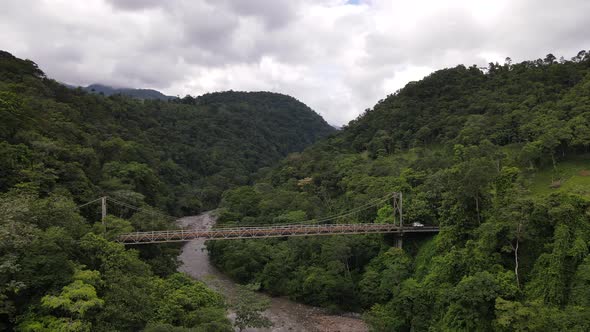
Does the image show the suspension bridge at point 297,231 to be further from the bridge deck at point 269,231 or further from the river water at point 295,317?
the river water at point 295,317

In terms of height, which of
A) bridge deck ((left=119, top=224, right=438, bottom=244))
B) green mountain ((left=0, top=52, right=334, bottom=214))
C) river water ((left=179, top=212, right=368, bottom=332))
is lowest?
river water ((left=179, top=212, right=368, bottom=332))

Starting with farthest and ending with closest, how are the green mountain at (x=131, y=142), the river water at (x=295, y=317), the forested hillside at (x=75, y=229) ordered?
the green mountain at (x=131, y=142) → the river water at (x=295, y=317) → the forested hillside at (x=75, y=229)

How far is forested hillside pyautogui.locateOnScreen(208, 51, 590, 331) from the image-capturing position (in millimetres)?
16797

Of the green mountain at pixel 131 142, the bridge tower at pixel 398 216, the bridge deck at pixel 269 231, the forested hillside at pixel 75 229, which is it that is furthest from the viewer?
the bridge tower at pixel 398 216

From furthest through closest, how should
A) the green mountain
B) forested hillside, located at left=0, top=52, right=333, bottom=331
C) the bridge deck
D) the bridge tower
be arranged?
the bridge tower → the bridge deck → the green mountain → forested hillside, located at left=0, top=52, right=333, bottom=331

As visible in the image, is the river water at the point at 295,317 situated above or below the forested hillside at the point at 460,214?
below

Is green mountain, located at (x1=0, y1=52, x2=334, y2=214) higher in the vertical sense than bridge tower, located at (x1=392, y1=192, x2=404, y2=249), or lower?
higher

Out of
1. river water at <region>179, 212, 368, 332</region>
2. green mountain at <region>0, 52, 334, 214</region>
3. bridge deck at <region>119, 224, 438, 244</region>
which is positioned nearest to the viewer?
river water at <region>179, 212, 368, 332</region>

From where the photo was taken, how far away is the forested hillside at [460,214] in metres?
16.8

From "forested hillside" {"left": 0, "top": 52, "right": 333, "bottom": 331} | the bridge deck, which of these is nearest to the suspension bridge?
the bridge deck

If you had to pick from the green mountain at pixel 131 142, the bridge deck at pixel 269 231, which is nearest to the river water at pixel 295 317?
the bridge deck at pixel 269 231

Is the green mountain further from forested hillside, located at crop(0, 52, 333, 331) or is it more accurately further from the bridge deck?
the bridge deck

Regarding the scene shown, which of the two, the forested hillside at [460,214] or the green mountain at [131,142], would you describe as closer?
the forested hillside at [460,214]

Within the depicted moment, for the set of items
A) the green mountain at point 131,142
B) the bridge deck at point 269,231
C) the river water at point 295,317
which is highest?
the green mountain at point 131,142
